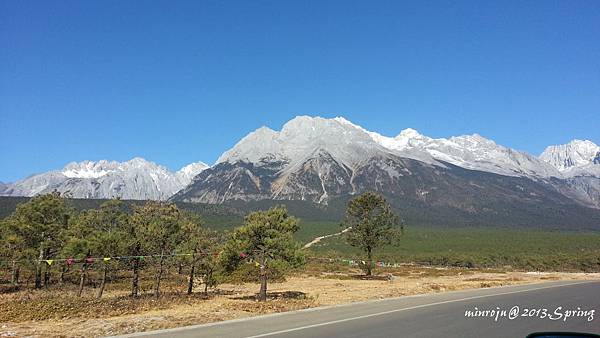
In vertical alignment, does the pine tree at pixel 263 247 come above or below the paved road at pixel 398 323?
above

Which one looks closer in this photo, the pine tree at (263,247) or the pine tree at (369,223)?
the pine tree at (263,247)

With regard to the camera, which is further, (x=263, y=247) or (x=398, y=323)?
(x=263, y=247)

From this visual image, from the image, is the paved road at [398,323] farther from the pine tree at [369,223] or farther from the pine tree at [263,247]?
the pine tree at [369,223]

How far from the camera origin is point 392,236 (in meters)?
49.8

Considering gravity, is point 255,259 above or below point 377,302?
above

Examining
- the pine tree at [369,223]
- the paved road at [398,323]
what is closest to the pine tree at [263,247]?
the paved road at [398,323]

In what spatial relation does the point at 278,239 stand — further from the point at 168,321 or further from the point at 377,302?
the point at 168,321

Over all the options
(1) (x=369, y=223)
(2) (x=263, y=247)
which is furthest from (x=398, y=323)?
(1) (x=369, y=223)

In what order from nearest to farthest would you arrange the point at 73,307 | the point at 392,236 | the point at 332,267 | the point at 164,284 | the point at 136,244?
the point at 73,307 < the point at 136,244 < the point at 164,284 < the point at 392,236 < the point at 332,267

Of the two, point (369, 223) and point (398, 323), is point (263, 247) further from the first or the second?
point (369, 223)

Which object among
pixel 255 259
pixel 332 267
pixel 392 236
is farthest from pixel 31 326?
pixel 332 267

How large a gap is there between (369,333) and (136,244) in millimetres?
20892

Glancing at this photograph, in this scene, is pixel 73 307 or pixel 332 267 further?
pixel 332 267

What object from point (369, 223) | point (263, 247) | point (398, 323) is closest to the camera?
point (398, 323)
